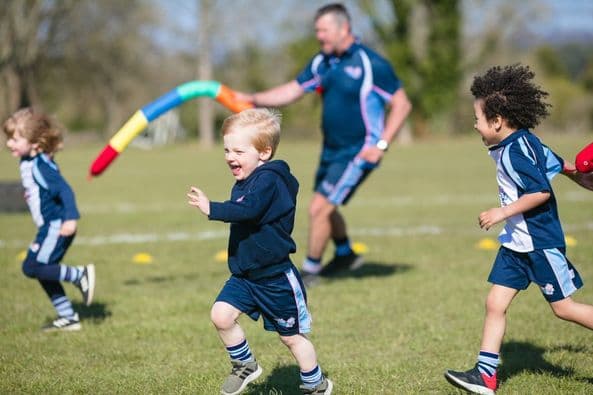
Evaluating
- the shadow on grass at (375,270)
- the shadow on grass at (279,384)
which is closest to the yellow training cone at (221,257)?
the shadow on grass at (375,270)

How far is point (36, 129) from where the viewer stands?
6031 mm

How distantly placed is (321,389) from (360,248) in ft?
18.2

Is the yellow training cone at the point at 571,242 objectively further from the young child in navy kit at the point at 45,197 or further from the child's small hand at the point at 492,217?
the young child in navy kit at the point at 45,197

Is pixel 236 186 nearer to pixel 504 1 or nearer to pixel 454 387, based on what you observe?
pixel 454 387

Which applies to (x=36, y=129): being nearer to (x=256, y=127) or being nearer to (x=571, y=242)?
(x=256, y=127)

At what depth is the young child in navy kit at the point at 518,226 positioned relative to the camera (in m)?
4.38

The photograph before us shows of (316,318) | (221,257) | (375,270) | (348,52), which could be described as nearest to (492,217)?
(316,318)

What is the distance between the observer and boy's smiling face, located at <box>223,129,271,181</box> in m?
4.20

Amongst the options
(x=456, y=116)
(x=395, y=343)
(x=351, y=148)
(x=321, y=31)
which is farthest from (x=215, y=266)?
(x=456, y=116)

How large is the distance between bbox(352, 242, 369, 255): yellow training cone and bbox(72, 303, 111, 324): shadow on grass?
354 cm

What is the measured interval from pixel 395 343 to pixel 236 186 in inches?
80.3

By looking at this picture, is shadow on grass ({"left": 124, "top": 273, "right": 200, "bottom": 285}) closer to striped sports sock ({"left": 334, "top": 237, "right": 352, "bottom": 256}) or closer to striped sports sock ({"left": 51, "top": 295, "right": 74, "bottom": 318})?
striped sports sock ({"left": 334, "top": 237, "right": 352, "bottom": 256})

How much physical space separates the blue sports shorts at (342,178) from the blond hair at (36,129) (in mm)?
2682

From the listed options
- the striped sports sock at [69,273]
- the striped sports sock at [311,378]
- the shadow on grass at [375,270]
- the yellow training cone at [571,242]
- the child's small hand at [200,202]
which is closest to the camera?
the child's small hand at [200,202]
